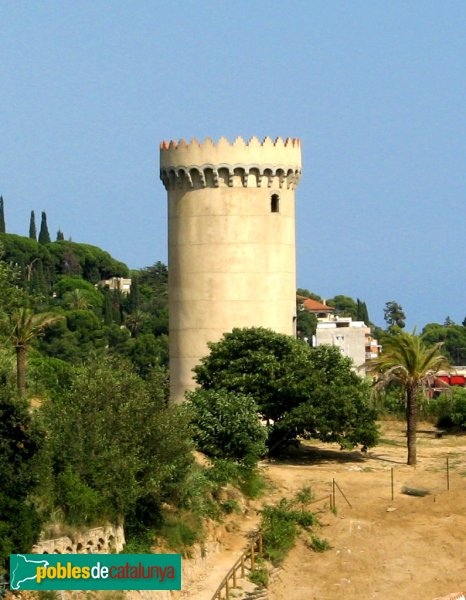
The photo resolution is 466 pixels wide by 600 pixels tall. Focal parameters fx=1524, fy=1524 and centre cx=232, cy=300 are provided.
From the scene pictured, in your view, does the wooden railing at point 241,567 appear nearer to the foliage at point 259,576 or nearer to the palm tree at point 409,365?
the foliage at point 259,576

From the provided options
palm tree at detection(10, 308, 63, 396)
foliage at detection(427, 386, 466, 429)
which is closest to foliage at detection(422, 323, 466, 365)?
foliage at detection(427, 386, 466, 429)

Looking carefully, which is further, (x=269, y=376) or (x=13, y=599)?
(x=269, y=376)

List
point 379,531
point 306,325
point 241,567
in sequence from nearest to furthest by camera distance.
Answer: point 241,567 < point 379,531 < point 306,325

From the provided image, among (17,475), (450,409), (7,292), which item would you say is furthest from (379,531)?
(450,409)

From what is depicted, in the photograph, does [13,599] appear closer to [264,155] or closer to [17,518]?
[17,518]

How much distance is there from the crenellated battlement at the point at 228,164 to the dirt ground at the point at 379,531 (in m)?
12.6

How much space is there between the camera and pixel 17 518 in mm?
36656

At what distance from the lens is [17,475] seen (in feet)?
124

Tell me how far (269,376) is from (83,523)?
1734cm

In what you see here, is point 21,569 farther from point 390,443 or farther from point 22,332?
point 390,443

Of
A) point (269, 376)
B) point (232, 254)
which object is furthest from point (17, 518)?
point (232, 254)

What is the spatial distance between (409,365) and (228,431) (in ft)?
22.8

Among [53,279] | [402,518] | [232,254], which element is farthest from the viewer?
[53,279]

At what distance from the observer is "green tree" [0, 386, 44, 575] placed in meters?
36.2
